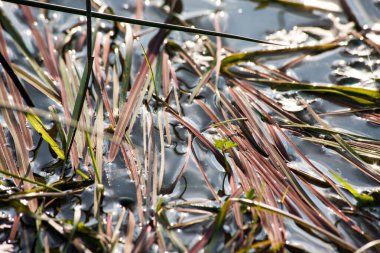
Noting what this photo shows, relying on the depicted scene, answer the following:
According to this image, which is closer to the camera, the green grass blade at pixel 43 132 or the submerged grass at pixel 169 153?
the submerged grass at pixel 169 153

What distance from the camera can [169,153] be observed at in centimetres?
151

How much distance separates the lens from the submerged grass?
125cm

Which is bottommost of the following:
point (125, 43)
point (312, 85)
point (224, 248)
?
point (224, 248)

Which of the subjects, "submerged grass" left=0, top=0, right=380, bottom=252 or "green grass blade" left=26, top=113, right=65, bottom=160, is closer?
"submerged grass" left=0, top=0, right=380, bottom=252

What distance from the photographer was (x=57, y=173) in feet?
4.58

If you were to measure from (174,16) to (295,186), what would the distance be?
3.59 ft

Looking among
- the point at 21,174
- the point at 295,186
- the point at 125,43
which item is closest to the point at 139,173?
the point at 21,174

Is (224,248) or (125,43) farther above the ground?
(125,43)

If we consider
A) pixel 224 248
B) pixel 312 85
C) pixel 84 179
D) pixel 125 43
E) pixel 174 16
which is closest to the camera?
pixel 224 248

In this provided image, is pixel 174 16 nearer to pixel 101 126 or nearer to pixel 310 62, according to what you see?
pixel 310 62

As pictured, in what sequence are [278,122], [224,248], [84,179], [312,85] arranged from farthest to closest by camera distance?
[312,85]
[278,122]
[84,179]
[224,248]

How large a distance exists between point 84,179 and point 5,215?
23cm

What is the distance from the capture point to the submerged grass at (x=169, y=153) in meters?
1.25

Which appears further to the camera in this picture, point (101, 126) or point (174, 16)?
point (174, 16)
